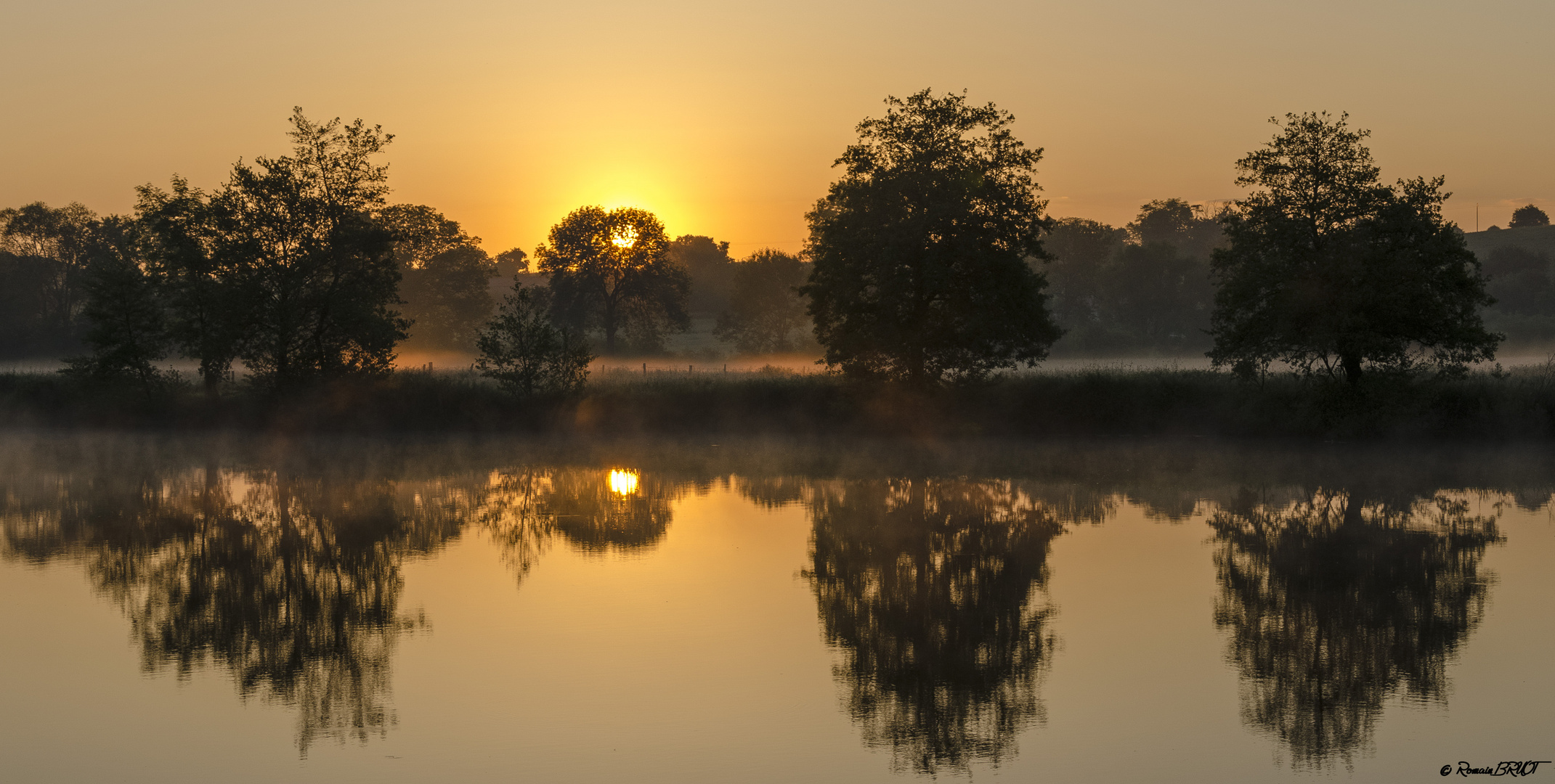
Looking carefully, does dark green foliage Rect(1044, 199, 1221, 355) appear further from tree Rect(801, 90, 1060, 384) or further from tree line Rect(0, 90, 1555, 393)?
tree Rect(801, 90, 1060, 384)

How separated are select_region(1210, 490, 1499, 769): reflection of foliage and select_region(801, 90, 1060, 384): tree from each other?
53.2 feet

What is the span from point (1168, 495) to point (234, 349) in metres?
36.4

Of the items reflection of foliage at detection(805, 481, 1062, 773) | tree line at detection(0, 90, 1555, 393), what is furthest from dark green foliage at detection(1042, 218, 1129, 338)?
reflection of foliage at detection(805, 481, 1062, 773)

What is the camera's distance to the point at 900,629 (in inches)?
611

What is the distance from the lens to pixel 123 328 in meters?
50.7

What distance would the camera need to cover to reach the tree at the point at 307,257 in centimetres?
4862

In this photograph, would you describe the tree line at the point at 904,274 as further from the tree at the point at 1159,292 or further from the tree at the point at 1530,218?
the tree at the point at 1530,218

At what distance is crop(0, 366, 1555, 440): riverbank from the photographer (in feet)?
136

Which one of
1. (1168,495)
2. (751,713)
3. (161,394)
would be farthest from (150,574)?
(161,394)

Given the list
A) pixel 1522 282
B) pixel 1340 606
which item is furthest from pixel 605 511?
pixel 1522 282

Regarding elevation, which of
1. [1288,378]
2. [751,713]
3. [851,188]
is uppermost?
[851,188]

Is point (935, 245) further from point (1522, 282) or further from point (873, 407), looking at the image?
point (1522, 282)

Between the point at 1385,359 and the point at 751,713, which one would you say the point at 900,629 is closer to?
the point at 751,713

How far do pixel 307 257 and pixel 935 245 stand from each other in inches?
971
